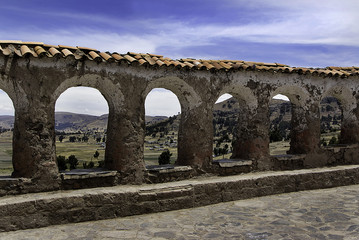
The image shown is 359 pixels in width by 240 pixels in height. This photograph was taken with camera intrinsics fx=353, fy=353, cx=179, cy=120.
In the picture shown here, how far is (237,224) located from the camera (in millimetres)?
6277

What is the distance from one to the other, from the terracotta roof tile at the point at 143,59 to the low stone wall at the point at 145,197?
257cm

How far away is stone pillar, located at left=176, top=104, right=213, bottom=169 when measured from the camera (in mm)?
8250

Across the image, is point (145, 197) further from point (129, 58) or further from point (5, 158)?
point (5, 158)

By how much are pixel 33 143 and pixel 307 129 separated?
698cm

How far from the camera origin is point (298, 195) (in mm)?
8539

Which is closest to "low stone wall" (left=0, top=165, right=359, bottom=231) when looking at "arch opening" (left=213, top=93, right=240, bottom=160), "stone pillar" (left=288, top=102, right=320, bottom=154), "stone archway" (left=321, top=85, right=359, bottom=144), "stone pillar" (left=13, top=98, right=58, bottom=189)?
"stone pillar" (left=13, top=98, right=58, bottom=189)

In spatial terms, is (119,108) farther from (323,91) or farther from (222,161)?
(323,91)

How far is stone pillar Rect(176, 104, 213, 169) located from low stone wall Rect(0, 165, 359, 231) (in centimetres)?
49

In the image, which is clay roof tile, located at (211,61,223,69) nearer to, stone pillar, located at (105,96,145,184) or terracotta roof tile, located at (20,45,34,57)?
stone pillar, located at (105,96,145,184)

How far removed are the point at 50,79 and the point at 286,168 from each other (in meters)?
6.28

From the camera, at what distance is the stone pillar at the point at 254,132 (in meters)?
9.00

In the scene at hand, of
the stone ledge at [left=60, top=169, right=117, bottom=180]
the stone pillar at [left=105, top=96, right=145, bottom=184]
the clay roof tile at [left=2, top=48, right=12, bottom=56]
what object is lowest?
the stone ledge at [left=60, top=169, right=117, bottom=180]

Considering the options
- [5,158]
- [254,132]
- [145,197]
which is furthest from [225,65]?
[5,158]

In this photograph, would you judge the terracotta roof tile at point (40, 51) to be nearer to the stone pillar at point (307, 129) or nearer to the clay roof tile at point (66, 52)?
the clay roof tile at point (66, 52)
